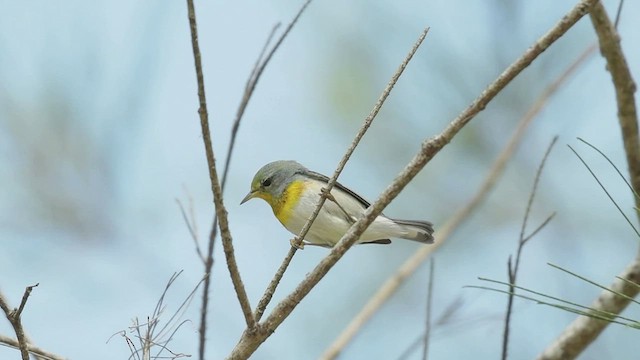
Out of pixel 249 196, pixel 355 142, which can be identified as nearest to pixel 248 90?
pixel 355 142

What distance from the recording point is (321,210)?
3678 millimetres

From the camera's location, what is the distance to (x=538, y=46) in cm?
184

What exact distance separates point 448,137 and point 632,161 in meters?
1.52

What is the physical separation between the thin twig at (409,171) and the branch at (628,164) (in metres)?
1.02

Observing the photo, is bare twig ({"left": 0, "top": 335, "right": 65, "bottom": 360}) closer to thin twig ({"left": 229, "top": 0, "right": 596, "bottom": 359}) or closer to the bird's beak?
thin twig ({"left": 229, "top": 0, "right": 596, "bottom": 359})

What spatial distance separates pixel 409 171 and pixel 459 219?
190 cm

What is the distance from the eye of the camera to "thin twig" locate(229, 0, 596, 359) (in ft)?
5.96

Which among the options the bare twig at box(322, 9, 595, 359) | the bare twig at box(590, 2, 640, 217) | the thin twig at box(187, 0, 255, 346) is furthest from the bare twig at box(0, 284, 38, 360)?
the bare twig at box(590, 2, 640, 217)

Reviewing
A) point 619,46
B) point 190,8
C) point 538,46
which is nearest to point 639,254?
point 619,46

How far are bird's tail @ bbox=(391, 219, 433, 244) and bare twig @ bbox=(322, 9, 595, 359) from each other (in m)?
0.05

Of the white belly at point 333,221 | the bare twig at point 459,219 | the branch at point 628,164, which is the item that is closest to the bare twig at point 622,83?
the branch at point 628,164

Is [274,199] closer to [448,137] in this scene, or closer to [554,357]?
[554,357]

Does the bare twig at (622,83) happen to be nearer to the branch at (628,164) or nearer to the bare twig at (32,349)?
the branch at (628,164)

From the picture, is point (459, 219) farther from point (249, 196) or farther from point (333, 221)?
point (249, 196)
